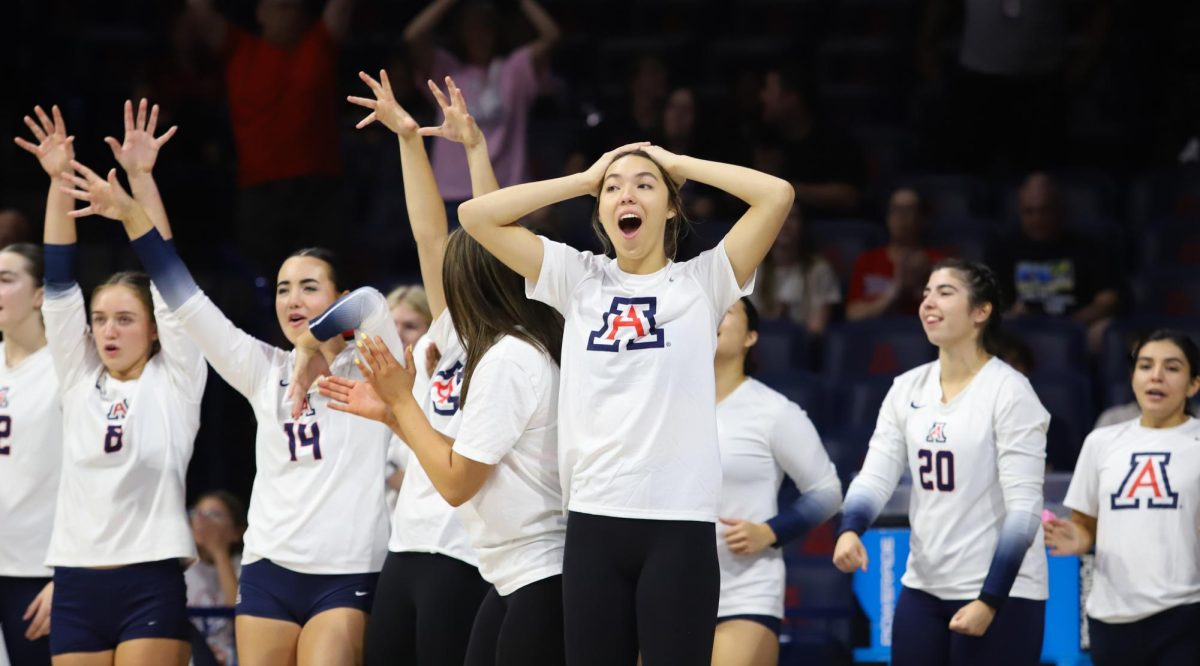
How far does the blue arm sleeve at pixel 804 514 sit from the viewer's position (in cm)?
500

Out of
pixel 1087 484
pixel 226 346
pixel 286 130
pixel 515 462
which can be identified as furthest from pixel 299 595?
pixel 286 130

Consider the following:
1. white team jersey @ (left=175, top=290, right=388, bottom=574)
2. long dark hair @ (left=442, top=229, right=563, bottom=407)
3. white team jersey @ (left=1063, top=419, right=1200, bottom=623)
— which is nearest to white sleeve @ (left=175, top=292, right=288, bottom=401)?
white team jersey @ (left=175, top=290, right=388, bottom=574)

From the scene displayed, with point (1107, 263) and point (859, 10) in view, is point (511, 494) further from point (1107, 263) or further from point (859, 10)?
point (859, 10)

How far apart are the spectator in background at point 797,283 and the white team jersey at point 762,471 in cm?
308

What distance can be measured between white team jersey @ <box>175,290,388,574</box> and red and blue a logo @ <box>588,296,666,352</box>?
3.16ft

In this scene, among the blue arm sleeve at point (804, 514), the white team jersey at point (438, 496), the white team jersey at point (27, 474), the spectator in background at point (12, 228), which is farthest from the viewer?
the spectator in background at point (12, 228)

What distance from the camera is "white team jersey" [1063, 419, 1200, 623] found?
16.7ft

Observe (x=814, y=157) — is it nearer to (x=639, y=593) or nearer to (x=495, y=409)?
(x=495, y=409)

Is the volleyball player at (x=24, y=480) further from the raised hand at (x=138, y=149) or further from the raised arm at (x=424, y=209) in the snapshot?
the raised arm at (x=424, y=209)

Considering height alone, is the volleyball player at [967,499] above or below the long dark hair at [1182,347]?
below

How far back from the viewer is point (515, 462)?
398cm

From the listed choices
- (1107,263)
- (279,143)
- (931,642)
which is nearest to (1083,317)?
(1107,263)

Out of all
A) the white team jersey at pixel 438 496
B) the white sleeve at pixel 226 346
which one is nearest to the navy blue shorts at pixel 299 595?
the white team jersey at pixel 438 496

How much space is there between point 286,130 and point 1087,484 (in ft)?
15.6
